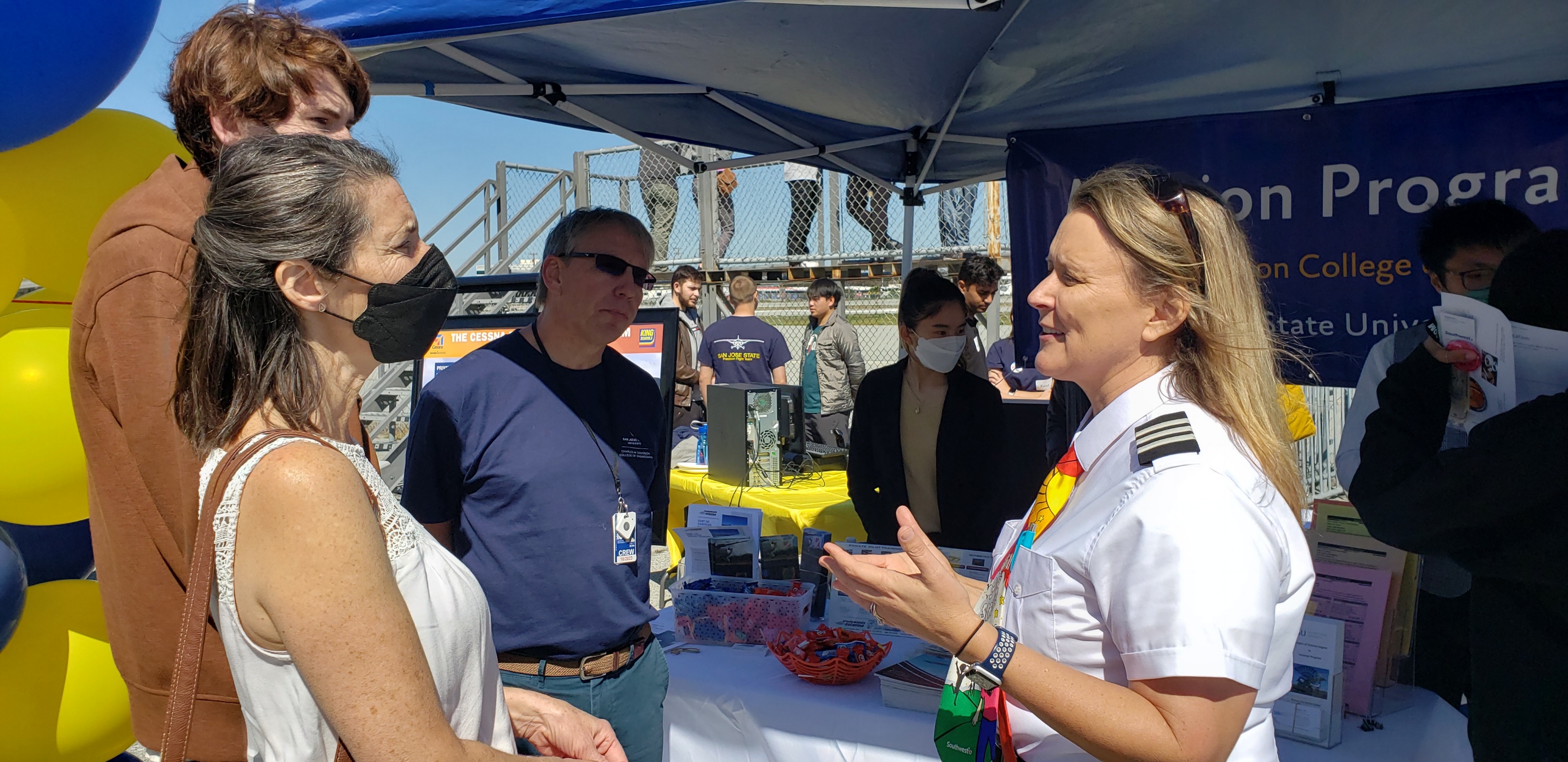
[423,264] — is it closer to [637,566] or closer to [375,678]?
[375,678]

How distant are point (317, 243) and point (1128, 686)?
1197 mm

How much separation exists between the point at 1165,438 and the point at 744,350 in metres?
5.91

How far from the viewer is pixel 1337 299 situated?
330 centimetres

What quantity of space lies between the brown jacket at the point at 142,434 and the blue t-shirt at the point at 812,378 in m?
5.73

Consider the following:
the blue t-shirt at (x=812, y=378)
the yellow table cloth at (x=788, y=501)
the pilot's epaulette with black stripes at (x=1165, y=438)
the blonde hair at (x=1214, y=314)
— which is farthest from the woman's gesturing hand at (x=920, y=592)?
the blue t-shirt at (x=812, y=378)

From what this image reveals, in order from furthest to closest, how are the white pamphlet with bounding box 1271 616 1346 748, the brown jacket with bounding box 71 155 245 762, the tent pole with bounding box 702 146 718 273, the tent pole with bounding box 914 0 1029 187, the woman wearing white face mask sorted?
the tent pole with bounding box 702 146 718 273 < the woman wearing white face mask < the tent pole with bounding box 914 0 1029 187 < the white pamphlet with bounding box 1271 616 1346 748 < the brown jacket with bounding box 71 155 245 762

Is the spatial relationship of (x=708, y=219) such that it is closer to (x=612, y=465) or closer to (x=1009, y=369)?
(x=1009, y=369)

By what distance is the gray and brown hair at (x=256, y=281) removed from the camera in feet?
3.53

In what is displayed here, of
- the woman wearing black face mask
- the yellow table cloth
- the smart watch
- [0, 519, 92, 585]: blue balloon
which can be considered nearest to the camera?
the woman wearing black face mask

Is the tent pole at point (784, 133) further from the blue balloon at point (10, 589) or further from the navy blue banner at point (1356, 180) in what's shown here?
the blue balloon at point (10, 589)

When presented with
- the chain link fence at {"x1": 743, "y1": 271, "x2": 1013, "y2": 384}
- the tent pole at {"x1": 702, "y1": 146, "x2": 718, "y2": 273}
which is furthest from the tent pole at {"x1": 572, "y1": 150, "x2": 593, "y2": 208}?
the chain link fence at {"x1": 743, "y1": 271, "x2": 1013, "y2": 384}

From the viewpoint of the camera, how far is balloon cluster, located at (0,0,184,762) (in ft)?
7.26

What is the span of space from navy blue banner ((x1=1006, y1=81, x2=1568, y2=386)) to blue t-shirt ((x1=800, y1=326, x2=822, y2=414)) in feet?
12.1

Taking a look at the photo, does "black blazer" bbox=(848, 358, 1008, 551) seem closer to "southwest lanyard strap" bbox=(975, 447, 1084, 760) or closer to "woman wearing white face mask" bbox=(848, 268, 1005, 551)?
"woman wearing white face mask" bbox=(848, 268, 1005, 551)
